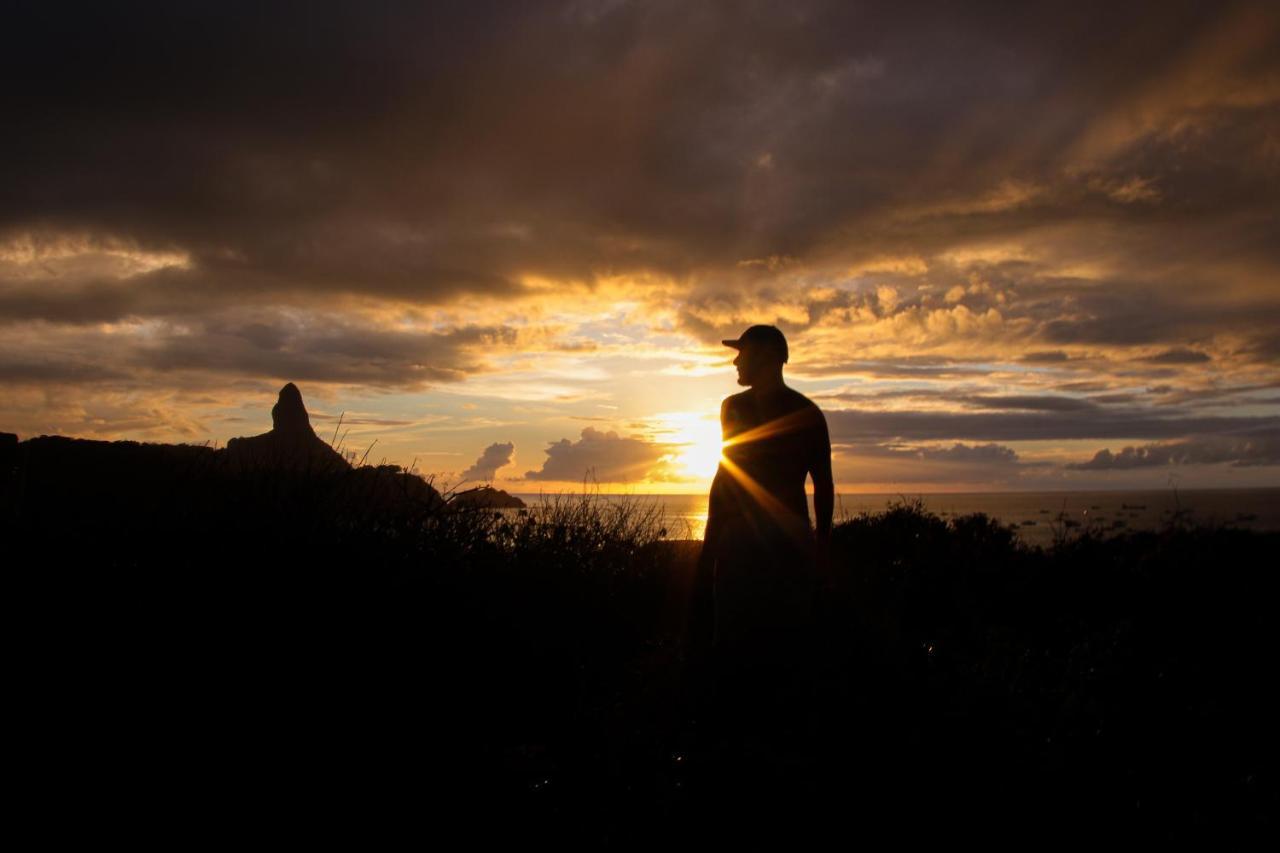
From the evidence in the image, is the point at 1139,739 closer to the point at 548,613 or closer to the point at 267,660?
the point at 548,613

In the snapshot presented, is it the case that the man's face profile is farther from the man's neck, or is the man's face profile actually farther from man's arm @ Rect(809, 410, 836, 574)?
man's arm @ Rect(809, 410, 836, 574)

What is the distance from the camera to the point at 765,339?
→ 5.83m

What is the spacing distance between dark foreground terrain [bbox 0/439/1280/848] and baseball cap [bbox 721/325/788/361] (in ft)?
7.15

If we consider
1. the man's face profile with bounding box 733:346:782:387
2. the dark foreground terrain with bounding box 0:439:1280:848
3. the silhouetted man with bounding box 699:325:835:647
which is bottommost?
the dark foreground terrain with bounding box 0:439:1280:848

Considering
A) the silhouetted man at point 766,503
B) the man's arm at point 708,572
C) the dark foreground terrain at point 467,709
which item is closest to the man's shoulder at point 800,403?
the silhouetted man at point 766,503

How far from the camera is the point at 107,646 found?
4.10 meters

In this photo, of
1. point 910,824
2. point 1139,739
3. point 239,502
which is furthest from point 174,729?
point 1139,739

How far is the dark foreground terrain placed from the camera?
12.6 ft

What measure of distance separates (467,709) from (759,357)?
3.01m

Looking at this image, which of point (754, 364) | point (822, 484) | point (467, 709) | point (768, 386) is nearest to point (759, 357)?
point (754, 364)

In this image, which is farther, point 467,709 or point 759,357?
point 759,357

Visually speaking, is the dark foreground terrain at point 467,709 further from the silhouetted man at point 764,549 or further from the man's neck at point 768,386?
the man's neck at point 768,386

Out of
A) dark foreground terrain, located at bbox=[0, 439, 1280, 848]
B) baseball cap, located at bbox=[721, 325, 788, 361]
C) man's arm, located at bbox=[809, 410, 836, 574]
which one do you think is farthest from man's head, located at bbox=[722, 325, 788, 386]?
dark foreground terrain, located at bbox=[0, 439, 1280, 848]

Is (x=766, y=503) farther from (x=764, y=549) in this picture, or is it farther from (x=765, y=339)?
(x=765, y=339)
